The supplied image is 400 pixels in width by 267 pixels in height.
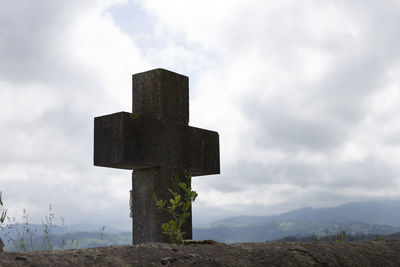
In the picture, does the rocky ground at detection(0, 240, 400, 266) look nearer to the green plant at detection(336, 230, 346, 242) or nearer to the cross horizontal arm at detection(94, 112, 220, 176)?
the green plant at detection(336, 230, 346, 242)

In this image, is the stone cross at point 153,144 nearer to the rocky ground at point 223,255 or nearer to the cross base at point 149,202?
the cross base at point 149,202

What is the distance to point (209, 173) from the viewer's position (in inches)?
199

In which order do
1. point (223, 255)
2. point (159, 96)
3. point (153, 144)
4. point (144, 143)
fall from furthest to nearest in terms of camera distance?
point (159, 96) → point (153, 144) → point (144, 143) → point (223, 255)

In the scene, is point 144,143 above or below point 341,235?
above

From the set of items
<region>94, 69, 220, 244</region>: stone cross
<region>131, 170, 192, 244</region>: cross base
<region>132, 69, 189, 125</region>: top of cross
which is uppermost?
<region>132, 69, 189, 125</region>: top of cross

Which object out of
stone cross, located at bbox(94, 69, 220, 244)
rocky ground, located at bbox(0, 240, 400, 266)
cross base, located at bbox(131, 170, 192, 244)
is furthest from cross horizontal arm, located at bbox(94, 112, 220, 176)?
rocky ground, located at bbox(0, 240, 400, 266)

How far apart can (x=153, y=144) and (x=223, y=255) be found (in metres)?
2.01

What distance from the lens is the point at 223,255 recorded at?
2391 millimetres

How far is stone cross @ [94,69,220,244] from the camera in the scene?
4.03 meters

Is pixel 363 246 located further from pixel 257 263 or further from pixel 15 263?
pixel 15 263

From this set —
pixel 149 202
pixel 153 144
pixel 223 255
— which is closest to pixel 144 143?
pixel 153 144

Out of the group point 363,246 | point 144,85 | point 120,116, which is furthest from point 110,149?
point 363,246

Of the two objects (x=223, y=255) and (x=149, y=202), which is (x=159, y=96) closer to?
(x=149, y=202)

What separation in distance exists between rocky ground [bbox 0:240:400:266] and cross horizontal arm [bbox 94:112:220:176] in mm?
1535
